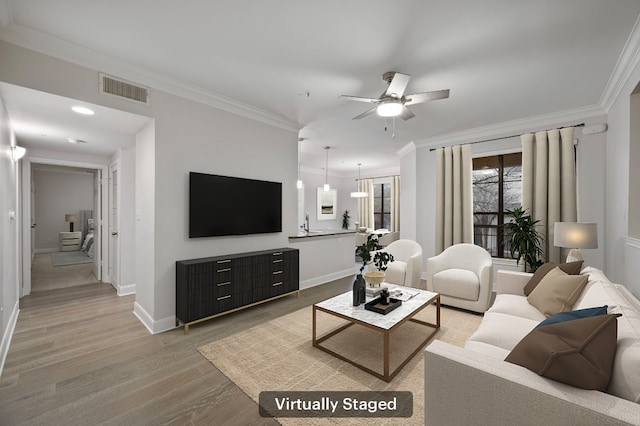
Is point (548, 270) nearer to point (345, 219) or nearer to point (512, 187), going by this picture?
point (512, 187)

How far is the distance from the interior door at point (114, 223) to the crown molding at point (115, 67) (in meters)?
2.37

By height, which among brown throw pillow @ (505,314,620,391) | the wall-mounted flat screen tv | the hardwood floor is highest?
the wall-mounted flat screen tv

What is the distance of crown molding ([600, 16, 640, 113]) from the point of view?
222cm

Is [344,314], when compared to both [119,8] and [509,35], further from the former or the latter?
[119,8]

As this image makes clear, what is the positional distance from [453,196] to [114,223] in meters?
6.07

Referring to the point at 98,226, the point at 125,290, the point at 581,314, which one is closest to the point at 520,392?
the point at 581,314

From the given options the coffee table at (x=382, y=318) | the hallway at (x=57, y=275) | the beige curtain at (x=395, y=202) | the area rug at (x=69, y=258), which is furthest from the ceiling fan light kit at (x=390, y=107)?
the area rug at (x=69, y=258)

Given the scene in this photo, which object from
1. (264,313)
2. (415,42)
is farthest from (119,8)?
(264,313)

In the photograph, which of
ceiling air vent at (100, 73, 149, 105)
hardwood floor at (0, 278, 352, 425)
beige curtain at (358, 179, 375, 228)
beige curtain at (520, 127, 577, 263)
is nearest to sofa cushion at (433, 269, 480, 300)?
beige curtain at (520, 127, 577, 263)

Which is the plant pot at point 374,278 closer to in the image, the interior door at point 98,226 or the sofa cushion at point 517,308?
the sofa cushion at point 517,308

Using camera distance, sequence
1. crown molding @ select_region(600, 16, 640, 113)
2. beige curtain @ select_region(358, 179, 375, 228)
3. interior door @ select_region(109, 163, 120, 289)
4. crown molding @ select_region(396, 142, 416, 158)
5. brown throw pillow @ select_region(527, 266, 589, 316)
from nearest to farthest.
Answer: brown throw pillow @ select_region(527, 266, 589, 316)
crown molding @ select_region(600, 16, 640, 113)
interior door @ select_region(109, 163, 120, 289)
crown molding @ select_region(396, 142, 416, 158)
beige curtain @ select_region(358, 179, 375, 228)

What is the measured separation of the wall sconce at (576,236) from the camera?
3025mm

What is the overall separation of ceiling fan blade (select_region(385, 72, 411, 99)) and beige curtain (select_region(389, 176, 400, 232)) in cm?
579

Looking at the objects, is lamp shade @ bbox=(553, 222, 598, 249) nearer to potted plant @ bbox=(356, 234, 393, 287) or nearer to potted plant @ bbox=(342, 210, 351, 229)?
potted plant @ bbox=(356, 234, 393, 287)
